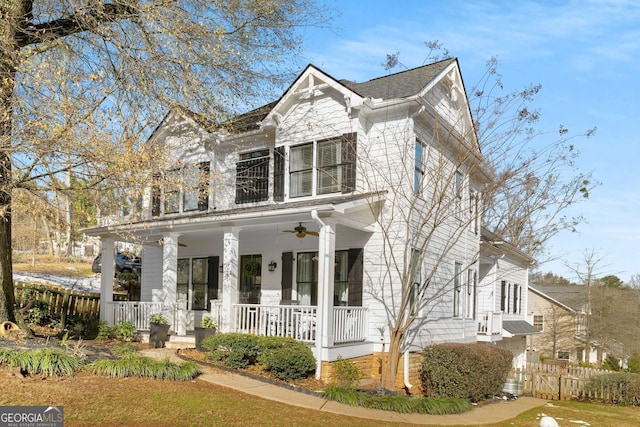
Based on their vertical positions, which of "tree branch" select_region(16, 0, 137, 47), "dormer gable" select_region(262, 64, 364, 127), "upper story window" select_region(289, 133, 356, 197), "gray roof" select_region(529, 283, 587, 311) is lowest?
"gray roof" select_region(529, 283, 587, 311)

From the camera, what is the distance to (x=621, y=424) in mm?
12023

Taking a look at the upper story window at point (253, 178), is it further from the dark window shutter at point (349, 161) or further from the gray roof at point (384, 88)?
the dark window shutter at point (349, 161)

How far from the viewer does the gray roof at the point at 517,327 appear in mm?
22491

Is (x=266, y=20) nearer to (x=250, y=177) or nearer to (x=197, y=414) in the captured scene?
(x=250, y=177)

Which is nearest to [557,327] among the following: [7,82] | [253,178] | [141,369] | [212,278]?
[212,278]

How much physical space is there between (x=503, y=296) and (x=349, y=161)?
1345cm

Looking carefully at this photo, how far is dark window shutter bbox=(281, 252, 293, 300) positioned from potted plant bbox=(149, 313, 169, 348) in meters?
3.16

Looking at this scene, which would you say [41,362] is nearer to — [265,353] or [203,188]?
[265,353]

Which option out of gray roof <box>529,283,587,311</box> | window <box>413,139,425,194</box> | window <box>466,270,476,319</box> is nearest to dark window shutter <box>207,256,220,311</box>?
window <box>413,139,425,194</box>

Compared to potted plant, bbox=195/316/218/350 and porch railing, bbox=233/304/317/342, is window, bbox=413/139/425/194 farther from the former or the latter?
potted plant, bbox=195/316/218/350

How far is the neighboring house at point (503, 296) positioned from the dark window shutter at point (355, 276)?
6363 millimetres

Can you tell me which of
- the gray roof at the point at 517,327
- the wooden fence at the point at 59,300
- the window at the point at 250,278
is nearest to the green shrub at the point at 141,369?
the window at the point at 250,278

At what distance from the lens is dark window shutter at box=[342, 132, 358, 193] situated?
43.8 feet

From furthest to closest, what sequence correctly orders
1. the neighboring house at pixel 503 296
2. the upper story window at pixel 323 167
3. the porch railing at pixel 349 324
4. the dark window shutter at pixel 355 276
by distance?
1. the neighboring house at pixel 503 296
2. the upper story window at pixel 323 167
3. the dark window shutter at pixel 355 276
4. the porch railing at pixel 349 324
